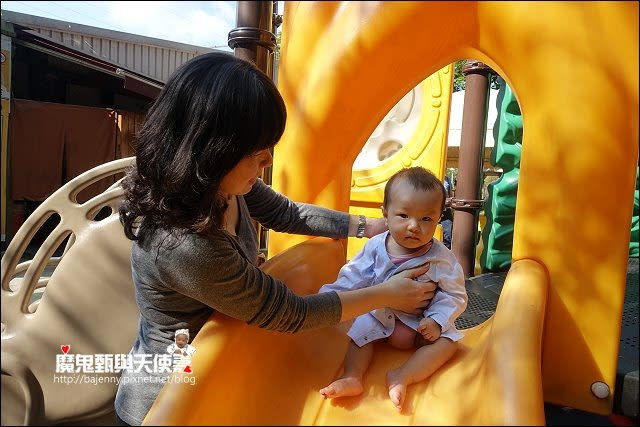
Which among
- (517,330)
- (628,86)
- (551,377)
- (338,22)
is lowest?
(551,377)

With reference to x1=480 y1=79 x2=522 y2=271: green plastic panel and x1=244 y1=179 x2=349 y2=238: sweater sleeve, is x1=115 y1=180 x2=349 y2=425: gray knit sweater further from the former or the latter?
x1=480 y1=79 x2=522 y2=271: green plastic panel

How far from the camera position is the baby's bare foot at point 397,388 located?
1.32 m

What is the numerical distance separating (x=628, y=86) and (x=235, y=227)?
1.12m

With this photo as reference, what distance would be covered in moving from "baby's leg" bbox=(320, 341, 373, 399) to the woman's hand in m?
0.17

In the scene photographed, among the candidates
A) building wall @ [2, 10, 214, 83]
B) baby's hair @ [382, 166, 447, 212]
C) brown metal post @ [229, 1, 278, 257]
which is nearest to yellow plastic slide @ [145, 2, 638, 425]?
baby's hair @ [382, 166, 447, 212]

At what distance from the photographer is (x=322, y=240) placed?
6.42ft

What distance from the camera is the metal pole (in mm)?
2135

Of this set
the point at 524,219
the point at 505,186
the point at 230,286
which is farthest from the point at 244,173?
the point at 505,186

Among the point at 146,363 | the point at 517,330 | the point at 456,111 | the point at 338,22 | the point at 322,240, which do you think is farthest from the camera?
the point at 456,111

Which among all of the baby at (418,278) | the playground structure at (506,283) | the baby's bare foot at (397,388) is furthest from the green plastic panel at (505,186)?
the baby's bare foot at (397,388)

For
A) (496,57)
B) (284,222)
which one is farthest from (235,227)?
(496,57)

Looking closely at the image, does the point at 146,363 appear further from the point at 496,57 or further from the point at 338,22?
the point at 496,57

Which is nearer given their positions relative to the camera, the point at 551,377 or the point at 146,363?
the point at 146,363

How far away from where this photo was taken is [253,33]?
7.00 ft
